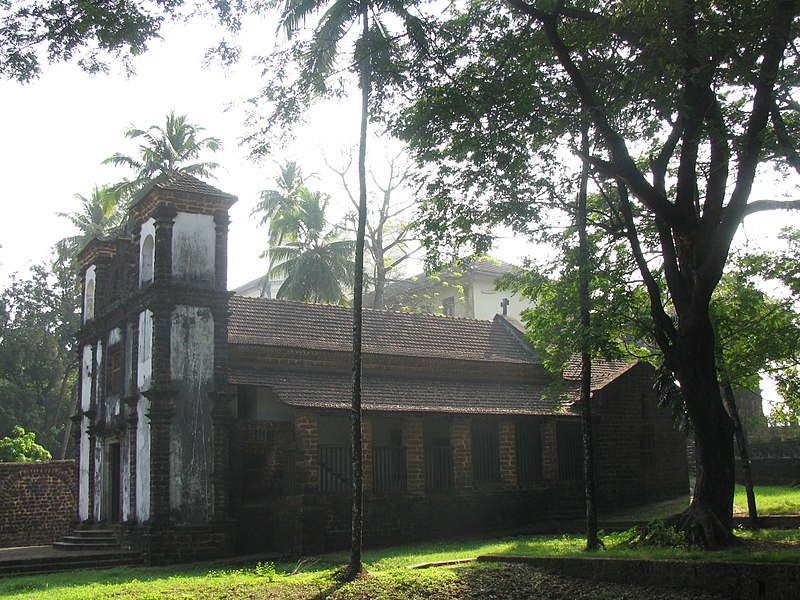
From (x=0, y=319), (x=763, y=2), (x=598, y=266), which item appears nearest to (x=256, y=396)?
(x=598, y=266)

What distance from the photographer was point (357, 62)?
14.8 m

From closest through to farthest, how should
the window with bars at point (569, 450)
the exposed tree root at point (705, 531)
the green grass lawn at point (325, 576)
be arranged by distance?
the green grass lawn at point (325, 576)
the exposed tree root at point (705, 531)
the window with bars at point (569, 450)

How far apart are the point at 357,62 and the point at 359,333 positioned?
15.2 feet

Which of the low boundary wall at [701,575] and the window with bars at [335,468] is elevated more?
the window with bars at [335,468]

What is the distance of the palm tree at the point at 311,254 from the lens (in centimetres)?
3825

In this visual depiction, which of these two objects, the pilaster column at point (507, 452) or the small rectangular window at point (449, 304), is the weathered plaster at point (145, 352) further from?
the small rectangular window at point (449, 304)

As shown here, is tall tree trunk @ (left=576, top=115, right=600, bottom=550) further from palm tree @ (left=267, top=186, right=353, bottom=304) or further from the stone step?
palm tree @ (left=267, top=186, right=353, bottom=304)

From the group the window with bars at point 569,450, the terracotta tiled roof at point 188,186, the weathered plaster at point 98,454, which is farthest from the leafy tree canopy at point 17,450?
the window with bars at point 569,450

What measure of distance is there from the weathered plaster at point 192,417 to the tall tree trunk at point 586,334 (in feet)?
28.8

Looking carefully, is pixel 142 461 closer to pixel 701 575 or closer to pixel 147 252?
pixel 147 252

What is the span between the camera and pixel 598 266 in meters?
15.7

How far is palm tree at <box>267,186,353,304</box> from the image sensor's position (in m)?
38.2

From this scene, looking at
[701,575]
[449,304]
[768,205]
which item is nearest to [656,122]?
Answer: [768,205]

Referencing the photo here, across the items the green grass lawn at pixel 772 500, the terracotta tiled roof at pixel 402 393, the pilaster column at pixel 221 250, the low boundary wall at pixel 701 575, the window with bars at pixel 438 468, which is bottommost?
the green grass lawn at pixel 772 500
